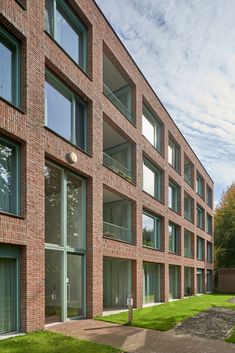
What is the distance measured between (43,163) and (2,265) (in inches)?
140

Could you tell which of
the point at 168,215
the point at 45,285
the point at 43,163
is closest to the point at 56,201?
the point at 43,163

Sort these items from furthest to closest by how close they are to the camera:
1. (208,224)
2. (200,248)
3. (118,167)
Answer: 1. (208,224)
2. (200,248)
3. (118,167)

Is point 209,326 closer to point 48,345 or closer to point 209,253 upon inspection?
point 48,345

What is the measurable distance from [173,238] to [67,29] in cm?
1980

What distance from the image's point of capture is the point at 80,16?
17547mm

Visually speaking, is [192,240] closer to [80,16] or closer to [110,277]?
[110,277]

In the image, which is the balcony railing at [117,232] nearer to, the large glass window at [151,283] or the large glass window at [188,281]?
the large glass window at [151,283]

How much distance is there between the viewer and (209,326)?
15.5 metres

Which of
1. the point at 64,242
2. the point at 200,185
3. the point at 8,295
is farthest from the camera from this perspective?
the point at 200,185

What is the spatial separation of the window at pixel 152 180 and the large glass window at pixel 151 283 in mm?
4509

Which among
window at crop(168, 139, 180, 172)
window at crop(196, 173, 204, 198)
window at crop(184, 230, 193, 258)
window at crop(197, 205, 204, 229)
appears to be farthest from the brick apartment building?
window at crop(196, 173, 204, 198)

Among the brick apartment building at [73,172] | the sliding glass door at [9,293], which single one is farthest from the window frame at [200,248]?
the sliding glass door at [9,293]

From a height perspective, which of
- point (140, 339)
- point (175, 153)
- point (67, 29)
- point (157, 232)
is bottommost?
→ point (140, 339)

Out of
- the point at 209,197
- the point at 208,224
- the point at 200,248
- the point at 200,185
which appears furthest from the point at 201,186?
the point at 200,248
